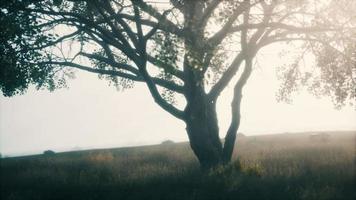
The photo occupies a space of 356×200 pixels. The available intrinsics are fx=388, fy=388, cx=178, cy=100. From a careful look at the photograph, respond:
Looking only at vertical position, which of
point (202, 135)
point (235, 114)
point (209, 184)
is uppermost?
point (235, 114)

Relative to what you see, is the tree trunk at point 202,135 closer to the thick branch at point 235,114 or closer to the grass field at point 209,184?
the thick branch at point 235,114

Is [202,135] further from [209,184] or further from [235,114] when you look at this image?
[209,184]

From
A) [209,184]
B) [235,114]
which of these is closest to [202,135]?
[235,114]

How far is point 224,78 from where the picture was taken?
1591cm

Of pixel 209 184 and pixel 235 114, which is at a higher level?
pixel 235 114

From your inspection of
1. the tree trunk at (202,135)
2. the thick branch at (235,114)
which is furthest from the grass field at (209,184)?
the thick branch at (235,114)

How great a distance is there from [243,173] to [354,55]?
6.81 metres

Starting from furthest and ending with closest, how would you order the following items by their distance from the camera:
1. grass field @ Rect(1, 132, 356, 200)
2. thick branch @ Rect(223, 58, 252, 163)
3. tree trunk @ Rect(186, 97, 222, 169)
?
thick branch @ Rect(223, 58, 252, 163) → tree trunk @ Rect(186, 97, 222, 169) → grass field @ Rect(1, 132, 356, 200)

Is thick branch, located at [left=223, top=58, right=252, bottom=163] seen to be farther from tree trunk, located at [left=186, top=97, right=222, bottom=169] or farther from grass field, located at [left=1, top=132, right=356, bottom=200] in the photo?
grass field, located at [left=1, top=132, right=356, bottom=200]

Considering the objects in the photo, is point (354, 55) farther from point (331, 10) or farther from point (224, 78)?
point (224, 78)

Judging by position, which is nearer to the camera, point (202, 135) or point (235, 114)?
point (202, 135)

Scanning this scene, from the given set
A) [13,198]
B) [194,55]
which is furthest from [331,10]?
[13,198]

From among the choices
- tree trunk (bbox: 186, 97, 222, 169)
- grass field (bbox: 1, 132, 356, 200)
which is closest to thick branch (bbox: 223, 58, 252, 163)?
tree trunk (bbox: 186, 97, 222, 169)

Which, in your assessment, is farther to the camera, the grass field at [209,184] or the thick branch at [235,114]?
the thick branch at [235,114]
